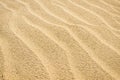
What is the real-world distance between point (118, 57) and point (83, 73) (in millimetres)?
388

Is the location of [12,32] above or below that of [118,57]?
below

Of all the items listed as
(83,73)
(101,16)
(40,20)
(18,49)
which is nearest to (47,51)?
(18,49)

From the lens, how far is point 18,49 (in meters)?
1.73

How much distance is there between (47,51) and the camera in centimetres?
173

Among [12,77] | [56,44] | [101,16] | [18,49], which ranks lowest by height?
[12,77]

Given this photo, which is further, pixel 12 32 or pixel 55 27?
pixel 55 27

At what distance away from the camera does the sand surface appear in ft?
5.06

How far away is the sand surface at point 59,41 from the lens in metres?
1.54

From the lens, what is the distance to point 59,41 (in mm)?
1852

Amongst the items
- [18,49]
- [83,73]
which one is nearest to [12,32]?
[18,49]

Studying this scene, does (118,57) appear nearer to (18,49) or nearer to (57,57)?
(57,57)

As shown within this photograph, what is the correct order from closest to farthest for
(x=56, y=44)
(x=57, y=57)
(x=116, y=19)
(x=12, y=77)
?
(x=12, y=77) < (x=57, y=57) < (x=56, y=44) < (x=116, y=19)

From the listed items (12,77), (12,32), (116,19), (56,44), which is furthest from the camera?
(116,19)

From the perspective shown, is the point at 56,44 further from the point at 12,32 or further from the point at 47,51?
the point at 12,32
